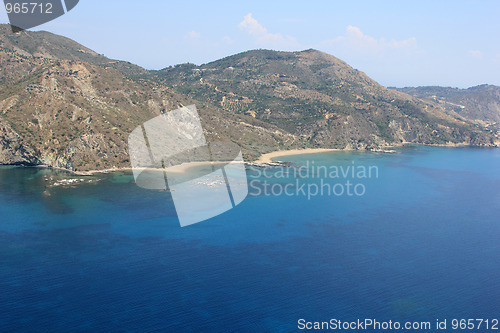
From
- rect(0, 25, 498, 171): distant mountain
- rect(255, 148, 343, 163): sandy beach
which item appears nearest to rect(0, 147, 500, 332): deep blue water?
rect(0, 25, 498, 171): distant mountain

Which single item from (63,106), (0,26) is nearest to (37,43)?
(0,26)

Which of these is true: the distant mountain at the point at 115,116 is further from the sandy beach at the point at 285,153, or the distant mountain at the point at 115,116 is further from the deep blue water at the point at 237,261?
the deep blue water at the point at 237,261

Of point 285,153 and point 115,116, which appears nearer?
point 115,116

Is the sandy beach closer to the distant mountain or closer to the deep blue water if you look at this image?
the distant mountain

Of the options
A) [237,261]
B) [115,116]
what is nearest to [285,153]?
[115,116]

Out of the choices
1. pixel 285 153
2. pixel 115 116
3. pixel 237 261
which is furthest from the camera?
pixel 285 153

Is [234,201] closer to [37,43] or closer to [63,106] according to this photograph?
[63,106]

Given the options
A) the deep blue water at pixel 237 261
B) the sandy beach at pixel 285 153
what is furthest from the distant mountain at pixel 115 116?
the deep blue water at pixel 237 261

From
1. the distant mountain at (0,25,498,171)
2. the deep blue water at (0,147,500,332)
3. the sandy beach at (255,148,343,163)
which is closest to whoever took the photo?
the deep blue water at (0,147,500,332)

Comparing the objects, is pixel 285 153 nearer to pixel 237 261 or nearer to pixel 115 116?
pixel 115 116
